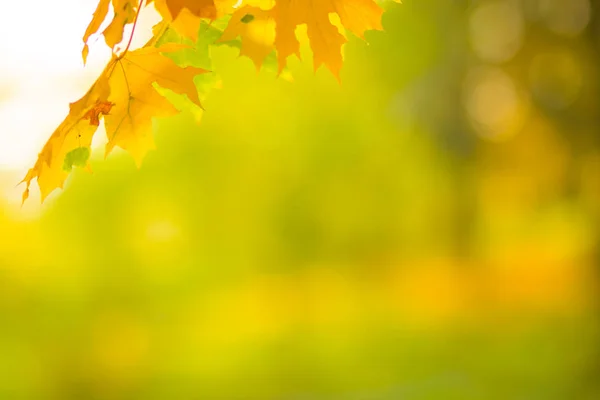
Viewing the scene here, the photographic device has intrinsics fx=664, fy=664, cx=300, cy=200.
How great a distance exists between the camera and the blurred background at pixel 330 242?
828cm

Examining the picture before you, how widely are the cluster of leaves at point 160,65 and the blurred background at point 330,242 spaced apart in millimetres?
6719

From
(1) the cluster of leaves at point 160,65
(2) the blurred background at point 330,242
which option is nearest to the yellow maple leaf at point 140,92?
(1) the cluster of leaves at point 160,65

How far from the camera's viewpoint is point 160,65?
1.14m

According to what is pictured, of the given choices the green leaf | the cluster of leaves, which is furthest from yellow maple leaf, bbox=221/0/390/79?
the green leaf

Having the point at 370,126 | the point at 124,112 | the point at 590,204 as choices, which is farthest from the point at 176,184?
the point at 124,112

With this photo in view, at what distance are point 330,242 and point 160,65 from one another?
8.88 metres

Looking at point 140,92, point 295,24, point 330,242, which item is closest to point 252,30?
point 295,24

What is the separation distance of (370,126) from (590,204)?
10.7 ft

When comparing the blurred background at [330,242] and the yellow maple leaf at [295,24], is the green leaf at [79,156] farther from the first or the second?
the blurred background at [330,242]

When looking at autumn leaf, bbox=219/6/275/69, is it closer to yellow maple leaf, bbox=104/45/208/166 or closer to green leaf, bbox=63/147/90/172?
yellow maple leaf, bbox=104/45/208/166

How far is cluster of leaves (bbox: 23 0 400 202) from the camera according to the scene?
3.70 ft

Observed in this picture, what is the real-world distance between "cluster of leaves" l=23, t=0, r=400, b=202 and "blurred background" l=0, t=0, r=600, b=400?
6.72m

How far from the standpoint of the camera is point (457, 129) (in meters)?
8.73

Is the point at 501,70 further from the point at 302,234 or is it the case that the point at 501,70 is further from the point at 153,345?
the point at 153,345
